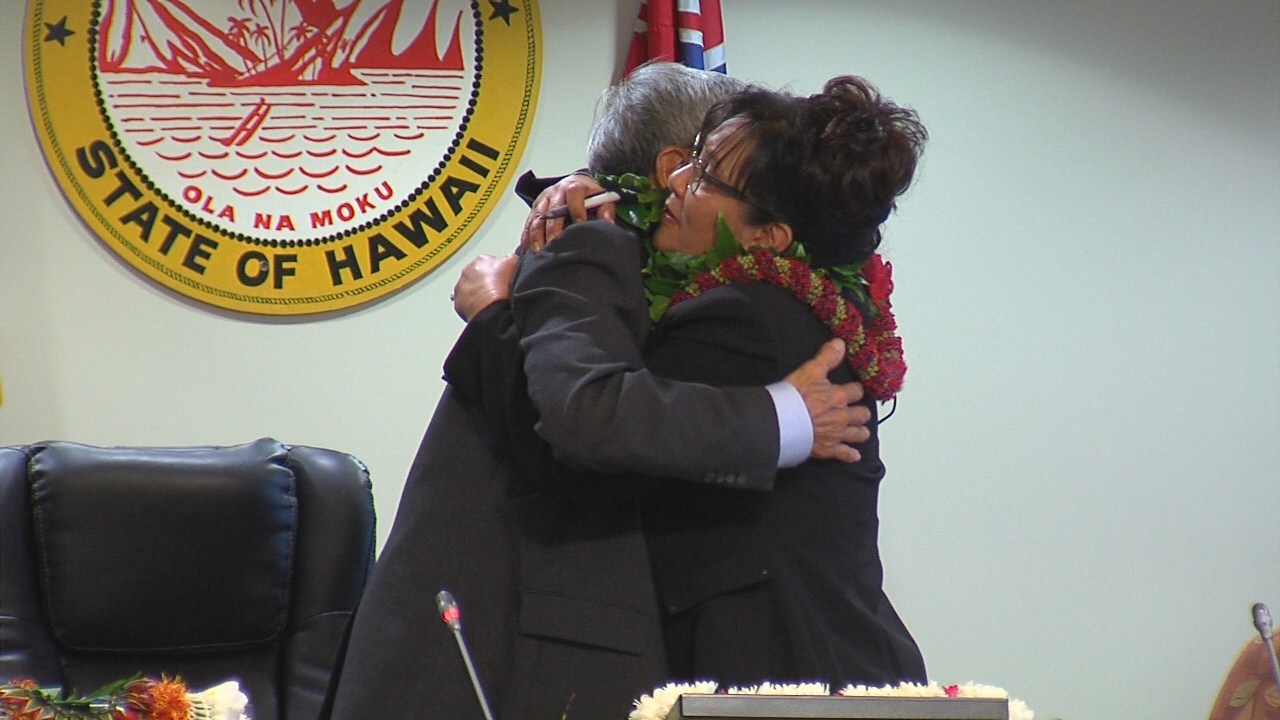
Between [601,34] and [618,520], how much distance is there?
171 centimetres

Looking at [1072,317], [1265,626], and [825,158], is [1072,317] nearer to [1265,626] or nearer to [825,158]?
[825,158]

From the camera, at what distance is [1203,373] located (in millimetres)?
3197

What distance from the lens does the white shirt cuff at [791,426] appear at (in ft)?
4.46

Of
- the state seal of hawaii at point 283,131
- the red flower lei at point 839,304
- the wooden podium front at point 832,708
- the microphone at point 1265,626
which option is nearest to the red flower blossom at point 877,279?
the red flower lei at point 839,304

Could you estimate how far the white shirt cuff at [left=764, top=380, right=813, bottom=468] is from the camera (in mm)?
1360

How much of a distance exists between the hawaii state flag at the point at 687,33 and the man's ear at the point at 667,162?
1.25 metres

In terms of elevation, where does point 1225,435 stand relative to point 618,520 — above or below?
below

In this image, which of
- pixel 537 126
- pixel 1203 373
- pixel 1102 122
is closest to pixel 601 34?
pixel 537 126

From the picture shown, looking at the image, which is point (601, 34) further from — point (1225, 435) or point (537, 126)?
point (1225, 435)

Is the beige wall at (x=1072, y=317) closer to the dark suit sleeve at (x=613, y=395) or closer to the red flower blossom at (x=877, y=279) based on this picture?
the red flower blossom at (x=877, y=279)

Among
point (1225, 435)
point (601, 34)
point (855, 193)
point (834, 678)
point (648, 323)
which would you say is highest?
point (601, 34)

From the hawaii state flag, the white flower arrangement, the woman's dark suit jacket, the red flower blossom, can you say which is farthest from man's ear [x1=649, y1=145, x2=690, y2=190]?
the hawaii state flag

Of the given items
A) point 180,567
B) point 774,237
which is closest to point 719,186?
point 774,237

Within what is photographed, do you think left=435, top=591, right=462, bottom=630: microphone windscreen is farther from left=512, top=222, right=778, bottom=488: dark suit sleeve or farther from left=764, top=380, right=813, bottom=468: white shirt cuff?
left=764, top=380, right=813, bottom=468: white shirt cuff
